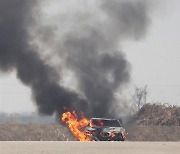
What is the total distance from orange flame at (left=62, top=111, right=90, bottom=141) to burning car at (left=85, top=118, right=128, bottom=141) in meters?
1.15

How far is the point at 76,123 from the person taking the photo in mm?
39281

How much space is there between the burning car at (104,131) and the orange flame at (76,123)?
3.76ft

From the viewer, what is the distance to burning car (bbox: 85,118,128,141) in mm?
31434

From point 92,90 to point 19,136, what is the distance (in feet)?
37.6

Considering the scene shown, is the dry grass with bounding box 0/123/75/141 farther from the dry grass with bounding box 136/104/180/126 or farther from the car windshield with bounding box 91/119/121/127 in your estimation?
the dry grass with bounding box 136/104/180/126

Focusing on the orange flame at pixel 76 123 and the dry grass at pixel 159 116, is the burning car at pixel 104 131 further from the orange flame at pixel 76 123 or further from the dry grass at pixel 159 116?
the dry grass at pixel 159 116

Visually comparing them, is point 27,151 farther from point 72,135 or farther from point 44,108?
point 44,108

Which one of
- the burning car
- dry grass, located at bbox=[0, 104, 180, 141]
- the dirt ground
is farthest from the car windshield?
dry grass, located at bbox=[0, 104, 180, 141]

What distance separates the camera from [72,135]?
3866cm

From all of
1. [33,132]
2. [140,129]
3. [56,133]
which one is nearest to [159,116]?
[140,129]

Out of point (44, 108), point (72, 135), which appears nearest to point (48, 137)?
point (72, 135)

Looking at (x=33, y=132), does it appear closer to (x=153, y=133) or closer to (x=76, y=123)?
(x=76, y=123)

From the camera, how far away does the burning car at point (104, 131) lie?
31.4 m

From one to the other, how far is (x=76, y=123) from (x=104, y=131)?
7.99 m
